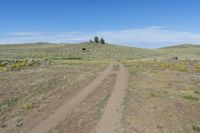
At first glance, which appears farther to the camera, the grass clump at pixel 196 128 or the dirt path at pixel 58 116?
the dirt path at pixel 58 116

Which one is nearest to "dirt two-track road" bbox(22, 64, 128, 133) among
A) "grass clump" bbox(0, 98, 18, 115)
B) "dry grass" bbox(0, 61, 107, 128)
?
"dry grass" bbox(0, 61, 107, 128)

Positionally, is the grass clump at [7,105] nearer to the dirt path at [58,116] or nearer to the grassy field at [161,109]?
the dirt path at [58,116]

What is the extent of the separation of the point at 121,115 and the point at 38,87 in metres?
16.9

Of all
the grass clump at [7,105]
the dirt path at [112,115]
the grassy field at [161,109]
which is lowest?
the grass clump at [7,105]

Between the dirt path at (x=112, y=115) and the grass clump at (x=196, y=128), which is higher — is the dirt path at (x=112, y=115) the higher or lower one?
the higher one

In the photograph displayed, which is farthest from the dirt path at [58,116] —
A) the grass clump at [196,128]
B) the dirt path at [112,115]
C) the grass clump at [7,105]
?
the grass clump at [196,128]

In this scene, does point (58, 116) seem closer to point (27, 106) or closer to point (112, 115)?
point (112, 115)

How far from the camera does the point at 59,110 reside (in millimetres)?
20125

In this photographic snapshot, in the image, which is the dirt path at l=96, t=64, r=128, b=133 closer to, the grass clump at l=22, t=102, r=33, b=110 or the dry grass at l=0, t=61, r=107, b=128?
the dry grass at l=0, t=61, r=107, b=128

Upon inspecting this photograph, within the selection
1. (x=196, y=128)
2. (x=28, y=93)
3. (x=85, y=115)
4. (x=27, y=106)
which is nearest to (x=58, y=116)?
(x=85, y=115)

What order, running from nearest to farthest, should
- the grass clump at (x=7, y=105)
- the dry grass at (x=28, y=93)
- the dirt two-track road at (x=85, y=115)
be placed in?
the dirt two-track road at (x=85, y=115) < the dry grass at (x=28, y=93) < the grass clump at (x=7, y=105)

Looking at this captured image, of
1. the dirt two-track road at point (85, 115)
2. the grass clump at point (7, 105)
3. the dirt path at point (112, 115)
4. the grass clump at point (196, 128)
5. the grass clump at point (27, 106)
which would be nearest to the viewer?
the dirt path at point (112, 115)

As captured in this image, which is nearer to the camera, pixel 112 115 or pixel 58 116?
pixel 112 115

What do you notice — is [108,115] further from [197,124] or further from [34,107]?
[34,107]
